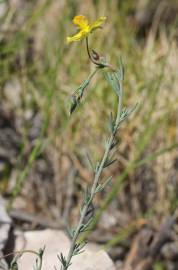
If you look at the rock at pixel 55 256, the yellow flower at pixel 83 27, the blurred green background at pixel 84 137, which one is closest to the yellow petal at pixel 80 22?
the yellow flower at pixel 83 27

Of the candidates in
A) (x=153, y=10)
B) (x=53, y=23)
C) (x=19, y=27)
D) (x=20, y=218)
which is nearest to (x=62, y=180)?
(x=20, y=218)

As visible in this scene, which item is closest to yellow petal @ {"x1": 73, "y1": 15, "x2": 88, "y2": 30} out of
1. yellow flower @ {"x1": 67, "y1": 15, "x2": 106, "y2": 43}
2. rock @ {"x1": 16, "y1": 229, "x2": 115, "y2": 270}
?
yellow flower @ {"x1": 67, "y1": 15, "x2": 106, "y2": 43}

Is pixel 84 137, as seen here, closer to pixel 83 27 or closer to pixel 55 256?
pixel 55 256

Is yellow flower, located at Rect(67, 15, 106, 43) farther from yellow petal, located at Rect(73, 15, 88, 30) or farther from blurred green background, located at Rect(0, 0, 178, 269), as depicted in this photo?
blurred green background, located at Rect(0, 0, 178, 269)

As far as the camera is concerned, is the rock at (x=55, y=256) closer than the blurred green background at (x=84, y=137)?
Yes

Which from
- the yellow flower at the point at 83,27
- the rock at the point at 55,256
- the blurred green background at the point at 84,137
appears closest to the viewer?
the yellow flower at the point at 83,27

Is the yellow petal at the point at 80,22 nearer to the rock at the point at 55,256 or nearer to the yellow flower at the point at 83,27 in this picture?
the yellow flower at the point at 83,27

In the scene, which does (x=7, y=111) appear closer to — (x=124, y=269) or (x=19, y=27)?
(x=19, y=27)

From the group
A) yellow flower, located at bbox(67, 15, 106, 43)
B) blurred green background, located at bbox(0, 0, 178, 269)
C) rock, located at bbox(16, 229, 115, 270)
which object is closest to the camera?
yellow flower, located at bbox(67, 15, 106, 43)

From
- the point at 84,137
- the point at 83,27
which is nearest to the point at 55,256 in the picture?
the point at 83,27

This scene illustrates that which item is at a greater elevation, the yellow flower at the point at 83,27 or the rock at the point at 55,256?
the yellow flower at the point at 83,27
